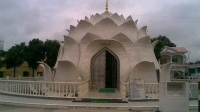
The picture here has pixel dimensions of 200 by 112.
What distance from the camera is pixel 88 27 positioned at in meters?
16.1

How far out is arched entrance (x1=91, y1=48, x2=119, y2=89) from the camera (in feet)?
50.4

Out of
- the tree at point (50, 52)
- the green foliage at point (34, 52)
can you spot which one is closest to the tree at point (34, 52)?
A: the green foliage at point (34, 52)

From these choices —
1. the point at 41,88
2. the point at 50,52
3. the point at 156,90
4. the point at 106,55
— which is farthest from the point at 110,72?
the point at 50,52

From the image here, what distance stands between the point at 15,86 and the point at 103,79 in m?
6.36

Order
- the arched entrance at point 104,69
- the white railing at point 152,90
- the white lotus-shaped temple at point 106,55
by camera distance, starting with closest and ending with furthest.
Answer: the white railing at point 152,90 < the white lotus-shaped temple at point 106,55 < the arched entrance at point 104,69

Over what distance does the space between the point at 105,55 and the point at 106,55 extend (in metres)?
0.09

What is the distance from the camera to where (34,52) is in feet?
97.8

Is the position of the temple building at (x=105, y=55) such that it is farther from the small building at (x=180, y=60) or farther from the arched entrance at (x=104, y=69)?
the small building at (x=180, y=60)

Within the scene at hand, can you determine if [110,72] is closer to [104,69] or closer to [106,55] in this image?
[104,69]

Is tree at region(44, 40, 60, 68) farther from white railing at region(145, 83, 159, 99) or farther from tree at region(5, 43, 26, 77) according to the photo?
white railing at region(145, 83, 159, 99)

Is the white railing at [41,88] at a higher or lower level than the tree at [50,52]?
lower

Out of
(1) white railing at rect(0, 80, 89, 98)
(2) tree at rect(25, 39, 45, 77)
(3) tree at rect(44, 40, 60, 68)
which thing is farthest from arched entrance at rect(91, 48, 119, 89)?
(2) tree at rect(25, 39, 45, 77)

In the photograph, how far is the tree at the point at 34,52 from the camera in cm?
2952

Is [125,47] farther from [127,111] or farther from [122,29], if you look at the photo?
[127,111]
